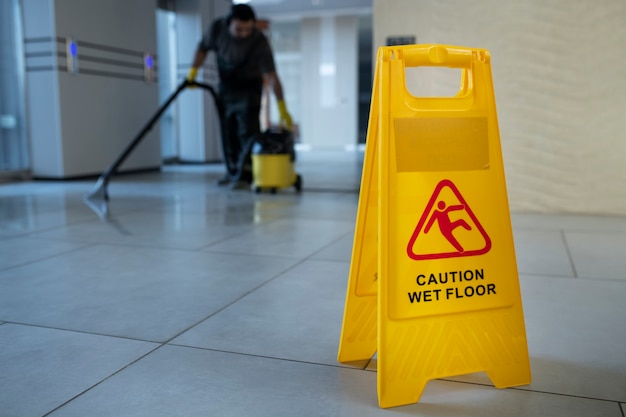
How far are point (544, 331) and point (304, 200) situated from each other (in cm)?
350

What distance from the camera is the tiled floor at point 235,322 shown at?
1.38m

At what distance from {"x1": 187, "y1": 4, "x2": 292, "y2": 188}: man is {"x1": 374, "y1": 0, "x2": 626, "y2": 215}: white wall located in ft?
6.70

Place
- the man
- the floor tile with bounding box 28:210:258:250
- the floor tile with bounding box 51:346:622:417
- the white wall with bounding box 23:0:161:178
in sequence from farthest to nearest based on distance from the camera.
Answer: the white wall with bounding box 23:0:161:178
the man
the floor tile with bounding box 28:210:258:250
the floor tile with bounding box 51:346:622:417

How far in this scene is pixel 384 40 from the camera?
15.8ft

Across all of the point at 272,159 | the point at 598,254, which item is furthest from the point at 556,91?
the point at 272,159

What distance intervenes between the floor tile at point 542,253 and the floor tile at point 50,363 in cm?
179

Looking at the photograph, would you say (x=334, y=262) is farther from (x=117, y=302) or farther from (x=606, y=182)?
(x=606, y=182)

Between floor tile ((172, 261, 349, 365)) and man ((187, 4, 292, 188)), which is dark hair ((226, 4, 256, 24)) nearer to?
man ((187, 4, 292, 188))

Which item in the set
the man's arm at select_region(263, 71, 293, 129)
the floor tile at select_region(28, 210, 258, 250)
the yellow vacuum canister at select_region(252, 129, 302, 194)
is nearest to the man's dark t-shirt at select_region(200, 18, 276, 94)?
the man's arm at select_region(263, 71, 293, 129)

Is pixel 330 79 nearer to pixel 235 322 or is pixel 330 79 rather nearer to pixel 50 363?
pixel 235 322

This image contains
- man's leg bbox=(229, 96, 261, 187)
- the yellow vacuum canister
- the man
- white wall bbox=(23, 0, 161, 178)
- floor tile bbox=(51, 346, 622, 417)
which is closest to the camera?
floor tile bbox=(51, 346, 622, 417)

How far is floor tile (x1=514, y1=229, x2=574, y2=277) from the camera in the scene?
266 centimetres

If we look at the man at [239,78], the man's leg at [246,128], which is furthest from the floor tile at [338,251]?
the man's leg at [246,128]

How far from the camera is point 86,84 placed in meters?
6.97
